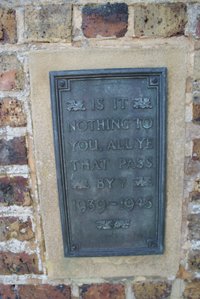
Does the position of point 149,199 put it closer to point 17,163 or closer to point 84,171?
point 84,171

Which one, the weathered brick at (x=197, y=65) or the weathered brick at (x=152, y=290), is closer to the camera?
the weathered brick at (x=197, y=65)

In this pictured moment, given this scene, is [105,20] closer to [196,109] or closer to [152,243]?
[196,109]

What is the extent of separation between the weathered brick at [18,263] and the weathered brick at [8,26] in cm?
80

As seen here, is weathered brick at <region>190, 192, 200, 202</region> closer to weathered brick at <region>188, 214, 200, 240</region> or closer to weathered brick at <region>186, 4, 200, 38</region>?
weathered brick at <region>188, 214, 200, 240</region>

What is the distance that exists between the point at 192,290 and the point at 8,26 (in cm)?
120

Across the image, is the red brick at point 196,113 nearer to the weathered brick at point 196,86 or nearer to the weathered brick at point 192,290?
the weathered brick at point 196,86

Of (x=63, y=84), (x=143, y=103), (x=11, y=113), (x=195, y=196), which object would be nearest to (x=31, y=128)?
(x=11, y=113)

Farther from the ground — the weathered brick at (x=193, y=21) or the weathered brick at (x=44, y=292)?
the weathered brick at (x=193, y=21)

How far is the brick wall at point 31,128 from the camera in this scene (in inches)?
43.5

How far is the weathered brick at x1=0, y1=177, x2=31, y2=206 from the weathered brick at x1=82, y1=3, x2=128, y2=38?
57 cm

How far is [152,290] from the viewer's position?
1365 millimetres

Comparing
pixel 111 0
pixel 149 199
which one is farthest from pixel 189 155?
pixel 111 0

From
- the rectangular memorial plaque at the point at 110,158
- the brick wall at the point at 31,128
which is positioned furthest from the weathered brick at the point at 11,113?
the rectangular memorial plaque at the point at 110,158

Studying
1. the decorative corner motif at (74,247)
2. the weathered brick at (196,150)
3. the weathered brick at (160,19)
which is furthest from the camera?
the decorative corner motif at (74,247)
